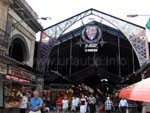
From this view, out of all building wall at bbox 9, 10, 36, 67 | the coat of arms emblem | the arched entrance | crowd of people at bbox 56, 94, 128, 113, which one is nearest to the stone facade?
building wall at bbox 9, 10, 36, 67

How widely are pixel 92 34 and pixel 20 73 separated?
11247mm

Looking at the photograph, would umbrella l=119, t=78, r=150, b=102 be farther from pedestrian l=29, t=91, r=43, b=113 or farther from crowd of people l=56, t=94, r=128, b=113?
crowd of people l=56, t=94, r=128, b=113

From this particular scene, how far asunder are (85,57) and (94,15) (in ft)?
19.5

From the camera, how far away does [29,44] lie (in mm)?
31500

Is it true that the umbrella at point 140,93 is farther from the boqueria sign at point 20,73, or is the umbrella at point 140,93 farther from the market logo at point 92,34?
the market logo at point 92,34

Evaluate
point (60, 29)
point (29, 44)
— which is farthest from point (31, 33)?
point (60, 29)

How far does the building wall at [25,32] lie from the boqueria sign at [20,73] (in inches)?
80.3

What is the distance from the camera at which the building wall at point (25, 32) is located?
25.5 metres

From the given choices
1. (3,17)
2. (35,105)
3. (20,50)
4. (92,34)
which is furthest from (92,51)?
(35,105)

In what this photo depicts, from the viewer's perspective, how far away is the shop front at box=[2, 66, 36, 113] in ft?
74.0

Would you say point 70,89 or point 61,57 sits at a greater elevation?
point 61,57

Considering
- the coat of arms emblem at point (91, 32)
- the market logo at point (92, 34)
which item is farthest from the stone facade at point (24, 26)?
the coat of arms emblem at point (91, 32)

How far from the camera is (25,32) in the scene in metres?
29.1

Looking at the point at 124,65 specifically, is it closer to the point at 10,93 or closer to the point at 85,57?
the point at 85,57
